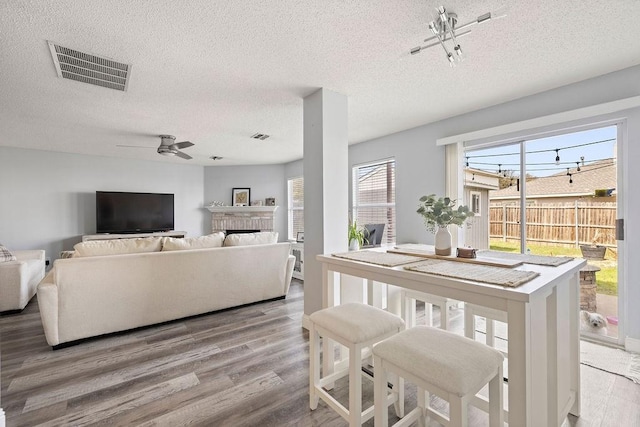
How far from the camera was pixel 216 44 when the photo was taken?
6.61 ft

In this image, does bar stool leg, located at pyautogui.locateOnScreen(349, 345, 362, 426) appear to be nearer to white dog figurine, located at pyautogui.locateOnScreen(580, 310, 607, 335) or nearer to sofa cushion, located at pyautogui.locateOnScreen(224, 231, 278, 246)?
sofa cushion, located at pyautogui.locateOnScreen(224, 231, 278, 246)

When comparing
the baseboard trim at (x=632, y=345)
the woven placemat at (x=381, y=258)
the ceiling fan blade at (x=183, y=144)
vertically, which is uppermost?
the ceiling fan blade at (x=183, y=144)

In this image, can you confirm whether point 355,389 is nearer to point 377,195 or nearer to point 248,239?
point 248,239

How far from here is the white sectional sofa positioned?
2.50 m

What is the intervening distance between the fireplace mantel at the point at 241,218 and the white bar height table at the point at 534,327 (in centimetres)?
520

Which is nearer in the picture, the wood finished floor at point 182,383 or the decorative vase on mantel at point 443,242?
the wood finished floor at point 182,383

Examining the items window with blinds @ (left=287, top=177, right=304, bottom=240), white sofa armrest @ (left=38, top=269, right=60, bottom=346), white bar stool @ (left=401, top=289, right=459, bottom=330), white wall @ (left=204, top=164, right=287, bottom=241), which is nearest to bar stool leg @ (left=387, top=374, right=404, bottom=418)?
white bar stool @ (left=401, top=289, right=459, bottom=330)

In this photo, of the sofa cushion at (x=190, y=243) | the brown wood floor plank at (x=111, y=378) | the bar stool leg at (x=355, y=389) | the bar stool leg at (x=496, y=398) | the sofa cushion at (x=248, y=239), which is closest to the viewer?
the bar stool leg at (x=496, y=398)

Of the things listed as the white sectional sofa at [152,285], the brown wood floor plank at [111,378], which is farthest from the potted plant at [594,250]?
the brown wood floor plank at [111,378]

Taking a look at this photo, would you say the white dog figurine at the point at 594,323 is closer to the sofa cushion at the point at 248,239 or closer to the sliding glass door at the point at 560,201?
the sliding glass door at the point at 560,201

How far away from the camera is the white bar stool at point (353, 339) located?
1.39m

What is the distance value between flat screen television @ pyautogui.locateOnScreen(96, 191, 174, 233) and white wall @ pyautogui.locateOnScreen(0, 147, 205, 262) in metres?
0.20

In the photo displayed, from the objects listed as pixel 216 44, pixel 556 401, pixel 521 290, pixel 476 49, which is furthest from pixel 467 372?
pixel 216 44

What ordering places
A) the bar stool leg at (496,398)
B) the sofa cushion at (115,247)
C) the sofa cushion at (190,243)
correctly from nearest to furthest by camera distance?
the bar stool leg at (496,398)
the sofa cushion at (115,247)
the sofa cushion at (190,243)
